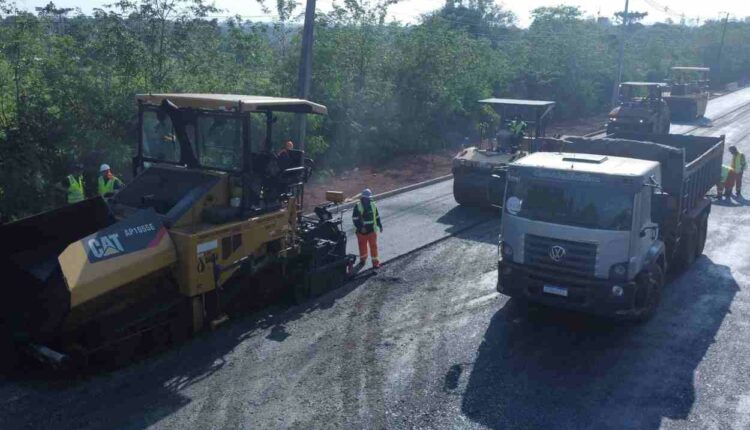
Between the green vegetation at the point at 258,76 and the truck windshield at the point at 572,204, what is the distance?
26.7 feet

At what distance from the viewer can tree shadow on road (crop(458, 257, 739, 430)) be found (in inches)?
276

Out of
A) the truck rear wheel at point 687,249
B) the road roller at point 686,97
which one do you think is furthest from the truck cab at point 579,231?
the road roller at point 686,97

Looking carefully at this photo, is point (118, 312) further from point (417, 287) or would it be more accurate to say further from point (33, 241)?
point (417, 287)

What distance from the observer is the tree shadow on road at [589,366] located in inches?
276

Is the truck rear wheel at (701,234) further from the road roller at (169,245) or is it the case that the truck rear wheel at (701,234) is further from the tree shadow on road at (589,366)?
the road roller at (169,245)

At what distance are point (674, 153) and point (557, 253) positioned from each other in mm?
2916

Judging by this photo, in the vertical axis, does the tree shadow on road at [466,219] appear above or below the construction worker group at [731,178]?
below

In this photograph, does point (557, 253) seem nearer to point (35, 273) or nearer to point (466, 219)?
point (35, 273)

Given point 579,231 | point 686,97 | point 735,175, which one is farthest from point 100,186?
point 686,97

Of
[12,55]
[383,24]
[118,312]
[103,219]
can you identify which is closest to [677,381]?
[118,312]

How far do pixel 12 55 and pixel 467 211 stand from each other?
987 centimetres

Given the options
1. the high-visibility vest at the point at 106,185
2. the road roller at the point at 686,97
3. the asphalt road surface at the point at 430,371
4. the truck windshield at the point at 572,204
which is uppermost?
the road roller at the point at 686,97

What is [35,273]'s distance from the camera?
7.29 metres

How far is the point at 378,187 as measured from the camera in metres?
18.6
